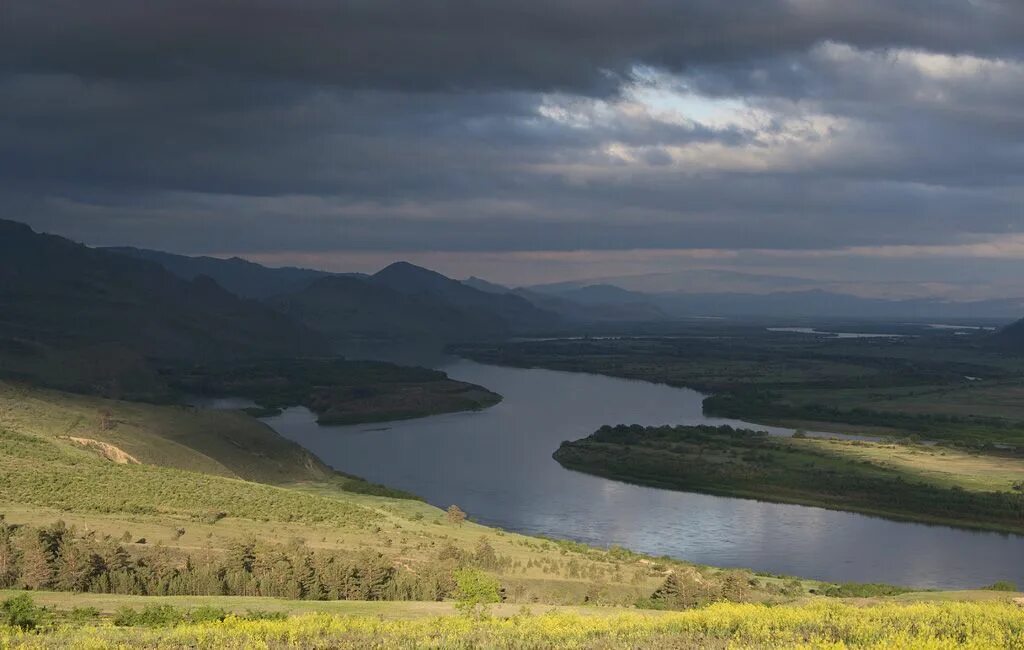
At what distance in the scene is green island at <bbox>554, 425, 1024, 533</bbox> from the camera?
2906 inches

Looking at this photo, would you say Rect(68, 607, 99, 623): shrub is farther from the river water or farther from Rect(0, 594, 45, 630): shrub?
the river water

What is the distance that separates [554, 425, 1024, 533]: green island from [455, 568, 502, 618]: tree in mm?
46931

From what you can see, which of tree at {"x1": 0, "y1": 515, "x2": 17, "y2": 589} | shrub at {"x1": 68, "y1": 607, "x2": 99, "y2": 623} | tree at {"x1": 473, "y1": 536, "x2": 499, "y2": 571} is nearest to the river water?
tree at {"x1": 473, "y1": 536, "x2": 499, "y2": 571}

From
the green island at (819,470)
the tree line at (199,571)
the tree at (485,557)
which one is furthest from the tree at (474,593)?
the green island at (819,470)

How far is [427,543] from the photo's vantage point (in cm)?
4719

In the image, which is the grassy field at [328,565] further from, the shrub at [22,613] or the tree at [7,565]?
the shrub at [22,613]

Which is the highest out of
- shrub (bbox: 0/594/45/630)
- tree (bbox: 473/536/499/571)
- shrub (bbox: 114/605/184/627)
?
shrub (bbox: 0/594/45/630)

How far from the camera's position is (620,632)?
23500 millimetres

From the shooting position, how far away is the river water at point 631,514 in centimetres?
5719

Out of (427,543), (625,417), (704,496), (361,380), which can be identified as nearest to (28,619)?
(427,543)

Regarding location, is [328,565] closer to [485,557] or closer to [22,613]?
[485,557]

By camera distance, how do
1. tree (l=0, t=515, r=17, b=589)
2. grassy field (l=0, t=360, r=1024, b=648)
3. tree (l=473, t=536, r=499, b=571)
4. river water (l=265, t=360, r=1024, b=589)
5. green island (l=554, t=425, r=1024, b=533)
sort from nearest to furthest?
1. grassy field (l=0, t=360, r=1024, b=648)
2. tree (l=0, t=515, r=17, b=589)
3. tree (l=473, t=536, r=499, b=571)
4. river water (l=265, t=360, r=1024, b=589)
5. green island (l=554, t=425, r=1024, b=533)

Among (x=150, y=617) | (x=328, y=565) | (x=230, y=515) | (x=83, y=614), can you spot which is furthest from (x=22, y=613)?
(x=230, y=515)

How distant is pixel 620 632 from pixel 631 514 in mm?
47455
